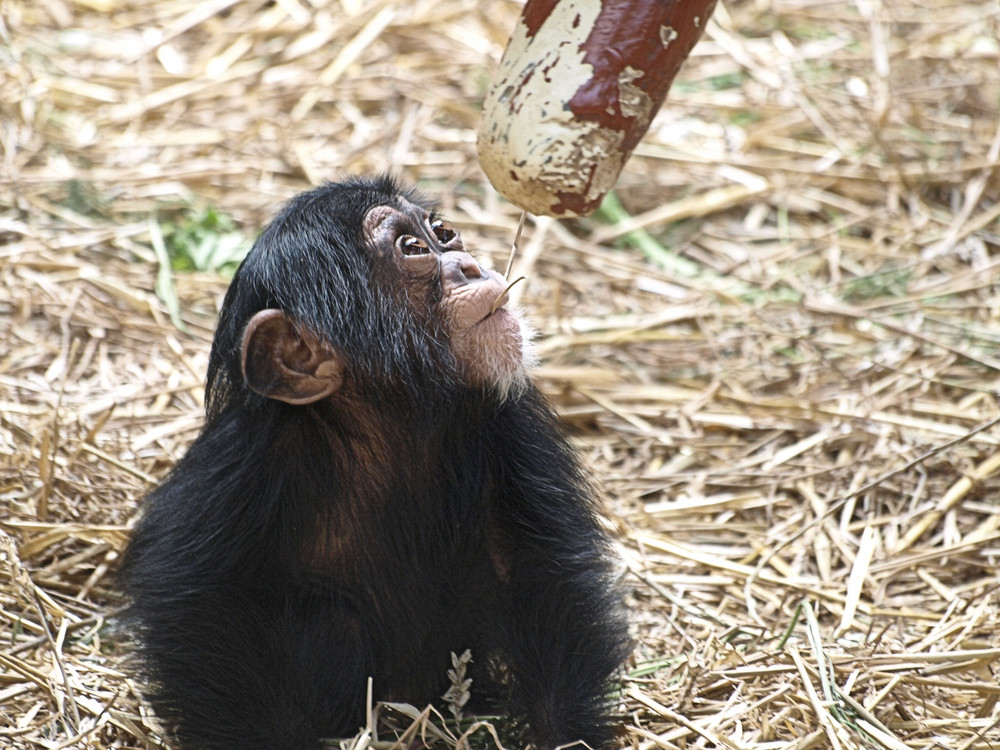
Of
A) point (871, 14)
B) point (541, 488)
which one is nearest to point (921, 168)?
point (871, 14)

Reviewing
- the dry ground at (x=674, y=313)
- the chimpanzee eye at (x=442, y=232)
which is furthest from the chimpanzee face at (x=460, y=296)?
the dry ground at (x=674, y=313)

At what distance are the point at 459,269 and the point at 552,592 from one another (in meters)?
1.13

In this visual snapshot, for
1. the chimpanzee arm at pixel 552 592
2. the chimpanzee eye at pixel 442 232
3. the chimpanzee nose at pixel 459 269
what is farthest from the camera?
the chimpanzee eye at pixel 442 232

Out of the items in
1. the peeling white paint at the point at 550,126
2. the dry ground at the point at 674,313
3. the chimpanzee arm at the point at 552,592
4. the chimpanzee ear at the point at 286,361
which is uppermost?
the peeling white paint at the point at 550,126

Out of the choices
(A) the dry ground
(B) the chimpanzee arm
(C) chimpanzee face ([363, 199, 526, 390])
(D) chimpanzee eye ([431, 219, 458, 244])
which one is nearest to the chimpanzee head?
(C) chimpanzee face ([363, 199, 526, 390])

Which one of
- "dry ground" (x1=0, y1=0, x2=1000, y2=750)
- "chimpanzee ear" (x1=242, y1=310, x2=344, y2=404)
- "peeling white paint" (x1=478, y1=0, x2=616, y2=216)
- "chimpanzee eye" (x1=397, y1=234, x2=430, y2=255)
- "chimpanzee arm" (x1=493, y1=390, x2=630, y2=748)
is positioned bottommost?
"dry ground" (x1=0, y1=0, x2=1000, y2=750)

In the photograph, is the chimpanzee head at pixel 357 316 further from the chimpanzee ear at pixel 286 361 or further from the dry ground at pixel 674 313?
the dry ground at pixel 674 313

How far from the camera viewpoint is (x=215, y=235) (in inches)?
303

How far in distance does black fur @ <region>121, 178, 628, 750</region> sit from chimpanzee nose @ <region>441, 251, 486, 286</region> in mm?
186

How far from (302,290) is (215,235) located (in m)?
3.90

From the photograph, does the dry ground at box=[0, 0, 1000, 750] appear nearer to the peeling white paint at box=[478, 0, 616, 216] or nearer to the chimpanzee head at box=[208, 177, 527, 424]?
the chimpanzee head at box=[208, 177, 527, 424]

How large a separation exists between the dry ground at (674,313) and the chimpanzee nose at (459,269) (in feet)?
5.03

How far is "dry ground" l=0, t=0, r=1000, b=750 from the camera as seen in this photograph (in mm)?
4457

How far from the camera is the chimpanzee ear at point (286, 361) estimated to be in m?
3.84
